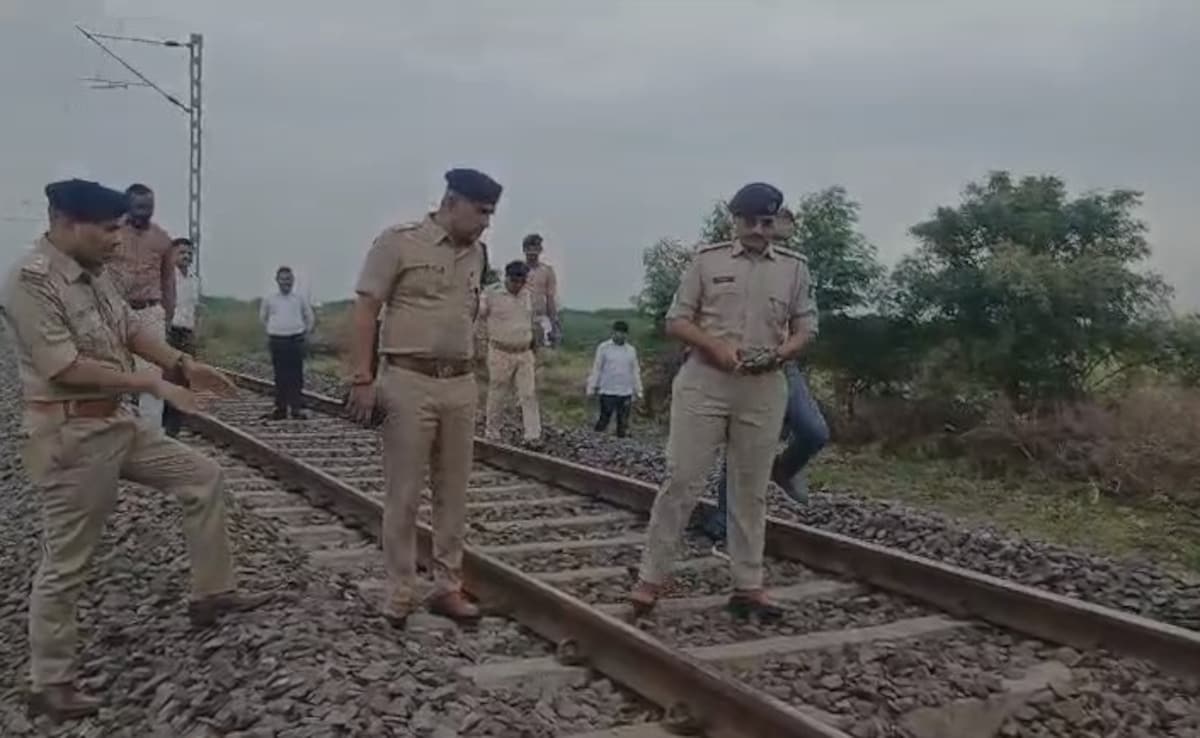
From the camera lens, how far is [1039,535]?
9.30 metres

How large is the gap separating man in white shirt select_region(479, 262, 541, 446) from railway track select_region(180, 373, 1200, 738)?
10.8 feet

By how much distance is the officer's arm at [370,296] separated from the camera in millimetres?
5191

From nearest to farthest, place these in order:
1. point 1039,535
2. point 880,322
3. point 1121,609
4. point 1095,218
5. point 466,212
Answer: point 466,212 < point 1121,609 < point 1039,535 < point 1095,218 < point 880,322

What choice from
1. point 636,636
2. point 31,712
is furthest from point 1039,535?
point 31,712

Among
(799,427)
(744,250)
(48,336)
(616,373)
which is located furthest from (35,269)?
(616,373)

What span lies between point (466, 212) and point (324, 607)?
166cm

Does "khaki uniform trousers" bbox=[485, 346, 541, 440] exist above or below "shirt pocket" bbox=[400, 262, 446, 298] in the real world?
below

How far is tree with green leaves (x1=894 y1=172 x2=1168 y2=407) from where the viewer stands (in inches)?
559

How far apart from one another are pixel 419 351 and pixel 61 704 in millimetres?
1812

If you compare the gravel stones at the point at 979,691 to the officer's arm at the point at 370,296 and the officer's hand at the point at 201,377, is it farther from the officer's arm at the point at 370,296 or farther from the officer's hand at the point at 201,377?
the officer's hand at the point at 201,377

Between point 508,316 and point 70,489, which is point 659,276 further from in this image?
point 70,489

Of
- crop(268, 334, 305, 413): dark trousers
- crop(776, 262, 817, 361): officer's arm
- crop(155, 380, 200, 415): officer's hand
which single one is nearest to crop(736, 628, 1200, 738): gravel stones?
crop(776, 262, 817, 361): officer's arm

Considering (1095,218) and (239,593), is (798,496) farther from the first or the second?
(1095,218)

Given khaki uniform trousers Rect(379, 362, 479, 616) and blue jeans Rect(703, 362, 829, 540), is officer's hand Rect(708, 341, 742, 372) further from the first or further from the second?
blue jeans Rect(703, 362, 829, 540)
